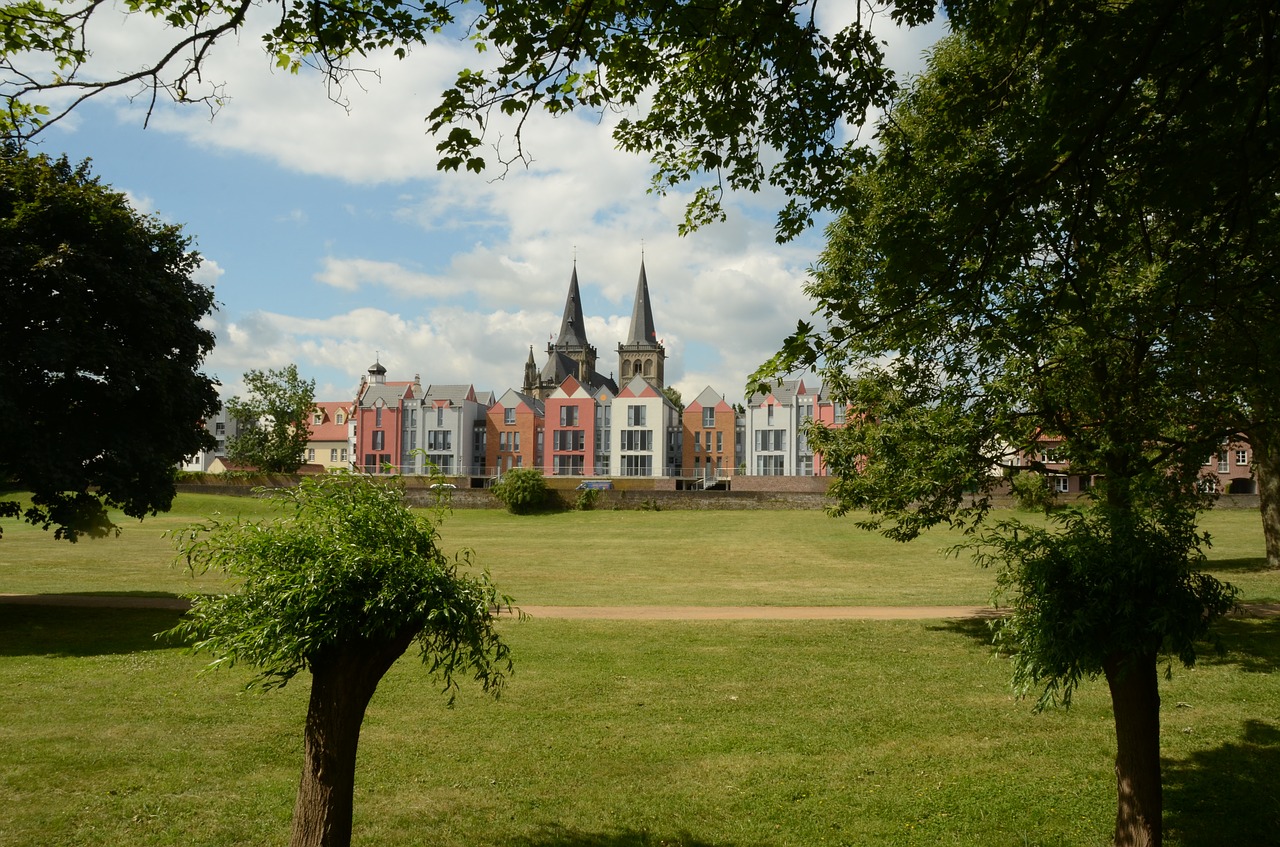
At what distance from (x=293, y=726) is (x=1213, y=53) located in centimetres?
1145

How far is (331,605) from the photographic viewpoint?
18.3ft

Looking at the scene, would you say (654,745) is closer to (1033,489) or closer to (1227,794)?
(1227,794)

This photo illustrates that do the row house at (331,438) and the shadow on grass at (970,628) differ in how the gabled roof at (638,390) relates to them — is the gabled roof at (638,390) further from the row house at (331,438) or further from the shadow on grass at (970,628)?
the shadow on grass at (970,628)

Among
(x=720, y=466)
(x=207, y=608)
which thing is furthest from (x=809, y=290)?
(x=720, y=466)

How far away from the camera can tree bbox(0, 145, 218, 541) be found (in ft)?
49.7

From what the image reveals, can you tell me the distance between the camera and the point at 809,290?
56.7 feet

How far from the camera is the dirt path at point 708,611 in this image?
18219 millimetres

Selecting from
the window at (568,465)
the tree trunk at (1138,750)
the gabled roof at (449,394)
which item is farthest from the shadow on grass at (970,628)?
the gabled roof at (449,394)

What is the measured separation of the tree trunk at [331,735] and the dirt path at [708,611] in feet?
39.7

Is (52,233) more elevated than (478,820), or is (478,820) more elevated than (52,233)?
(52,233)

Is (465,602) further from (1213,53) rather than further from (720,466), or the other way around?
(720,466)

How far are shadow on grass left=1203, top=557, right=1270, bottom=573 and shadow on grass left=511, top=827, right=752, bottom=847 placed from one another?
22.8 m

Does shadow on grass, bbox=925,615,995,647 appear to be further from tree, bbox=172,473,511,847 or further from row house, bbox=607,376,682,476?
row house, bbox=607,376,682,476

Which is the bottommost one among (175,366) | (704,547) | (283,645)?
(704,547)
